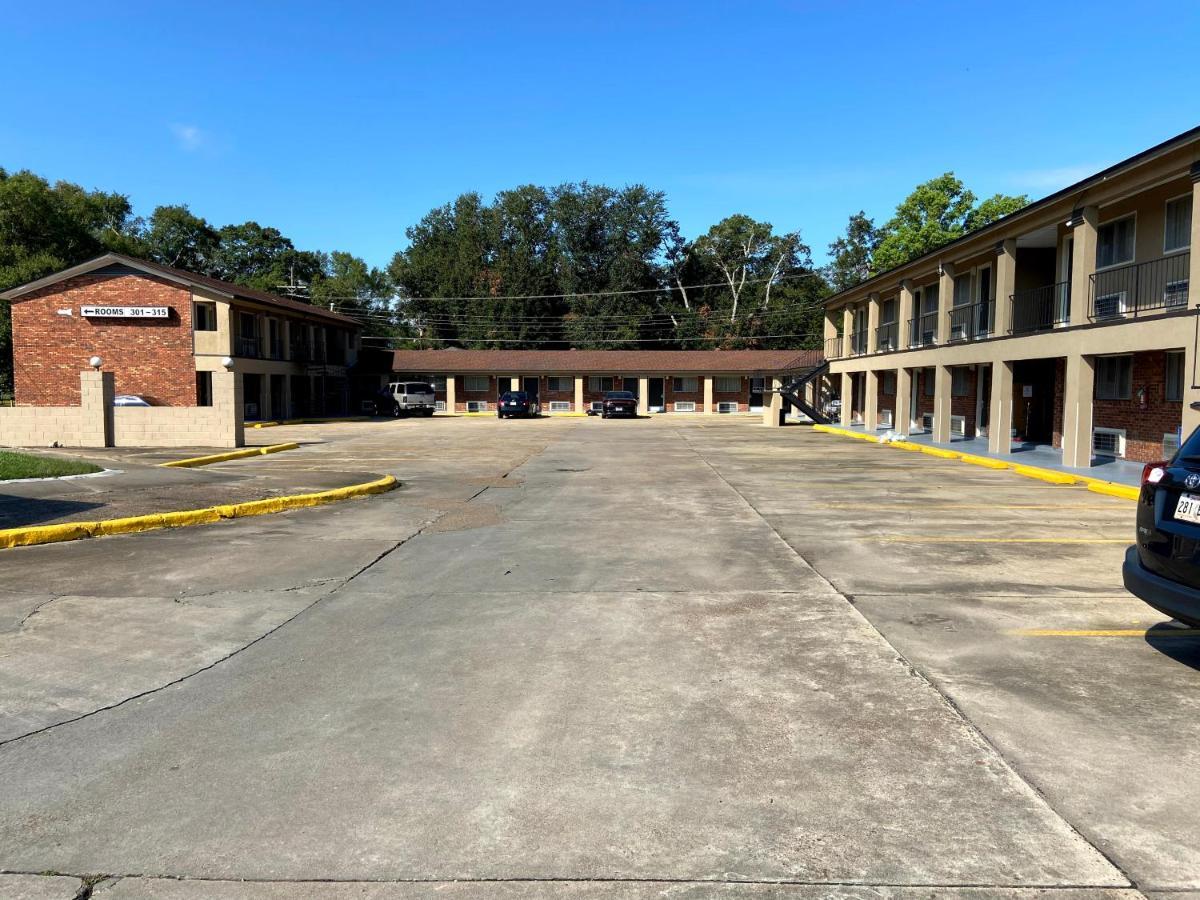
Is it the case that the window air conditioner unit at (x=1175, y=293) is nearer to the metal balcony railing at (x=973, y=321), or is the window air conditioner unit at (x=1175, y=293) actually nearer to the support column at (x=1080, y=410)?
the support column at (x=1080, y=410)

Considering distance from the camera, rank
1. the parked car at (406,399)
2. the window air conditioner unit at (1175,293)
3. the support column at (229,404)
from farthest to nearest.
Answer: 1. the parked car at (406,399)
2. the support column at (229,404)
3. the window air conditioner unit at (1175,293)

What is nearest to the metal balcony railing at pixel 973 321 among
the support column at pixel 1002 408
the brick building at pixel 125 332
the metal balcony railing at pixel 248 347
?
the support column at pixel 1002 408

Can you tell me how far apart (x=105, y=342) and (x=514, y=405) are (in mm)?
22249

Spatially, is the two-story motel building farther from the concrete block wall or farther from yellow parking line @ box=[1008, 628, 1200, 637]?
the concrete block wall

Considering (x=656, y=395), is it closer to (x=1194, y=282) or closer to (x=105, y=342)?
(x=105, y=342)

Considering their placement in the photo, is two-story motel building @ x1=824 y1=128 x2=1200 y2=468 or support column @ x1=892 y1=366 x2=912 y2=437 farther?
support column @ x1=892 y1=366 x2=912 y2=437

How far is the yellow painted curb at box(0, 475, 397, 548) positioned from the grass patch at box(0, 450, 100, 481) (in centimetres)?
524

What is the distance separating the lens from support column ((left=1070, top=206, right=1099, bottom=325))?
18.2 metres

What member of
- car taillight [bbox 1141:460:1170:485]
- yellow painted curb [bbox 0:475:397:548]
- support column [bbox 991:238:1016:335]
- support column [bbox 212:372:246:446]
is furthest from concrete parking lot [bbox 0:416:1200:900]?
support column [bbox 212:372:246:446]

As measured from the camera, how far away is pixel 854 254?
3118 inches

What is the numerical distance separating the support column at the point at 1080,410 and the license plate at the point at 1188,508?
14447mm

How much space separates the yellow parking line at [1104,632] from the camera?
252 inches

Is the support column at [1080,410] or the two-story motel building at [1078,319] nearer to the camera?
the two-story motel building at [1078,319]

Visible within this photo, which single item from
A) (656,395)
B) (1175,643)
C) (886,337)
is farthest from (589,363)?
(1175,643)
